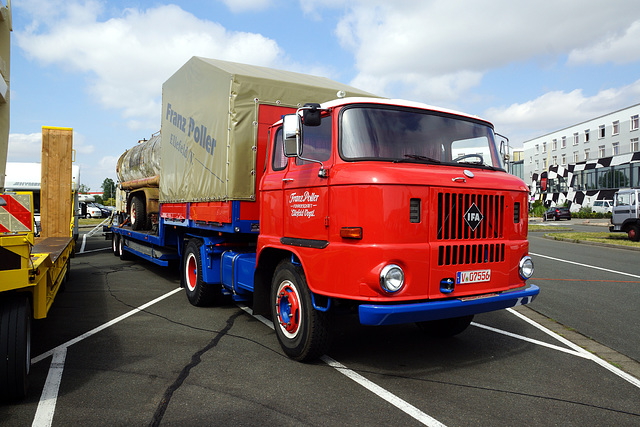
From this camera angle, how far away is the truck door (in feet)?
14.8

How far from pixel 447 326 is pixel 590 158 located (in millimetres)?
61926

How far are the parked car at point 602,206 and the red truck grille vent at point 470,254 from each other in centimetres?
5170

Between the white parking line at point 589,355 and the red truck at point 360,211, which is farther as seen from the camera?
the white parking line at point 589,355

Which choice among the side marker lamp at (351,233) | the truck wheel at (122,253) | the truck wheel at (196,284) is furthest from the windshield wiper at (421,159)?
the truck wheel at (122,253)

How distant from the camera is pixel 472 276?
14.4 ft

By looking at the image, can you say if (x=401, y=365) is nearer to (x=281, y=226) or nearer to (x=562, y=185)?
(x=281, y=226)

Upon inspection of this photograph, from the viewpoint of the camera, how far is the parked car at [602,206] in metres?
49.5

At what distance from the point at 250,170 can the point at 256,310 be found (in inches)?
70.7

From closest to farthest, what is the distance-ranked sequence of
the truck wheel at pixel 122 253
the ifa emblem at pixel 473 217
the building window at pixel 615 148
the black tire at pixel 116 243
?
the ifa emblem at pixel 473 217 → the truck wheel at pixel 122 253 → the black tire at pixel 116 243 → the building window at pixel 615 148

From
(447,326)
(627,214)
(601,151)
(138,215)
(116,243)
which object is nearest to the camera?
(447,326)

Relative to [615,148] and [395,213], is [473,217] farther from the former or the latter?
[615,148]

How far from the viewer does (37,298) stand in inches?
162

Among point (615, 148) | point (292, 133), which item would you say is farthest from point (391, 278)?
point (615, 148)

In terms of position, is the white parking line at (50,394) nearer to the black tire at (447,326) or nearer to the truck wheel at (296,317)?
the truck wheel at (296,317)
